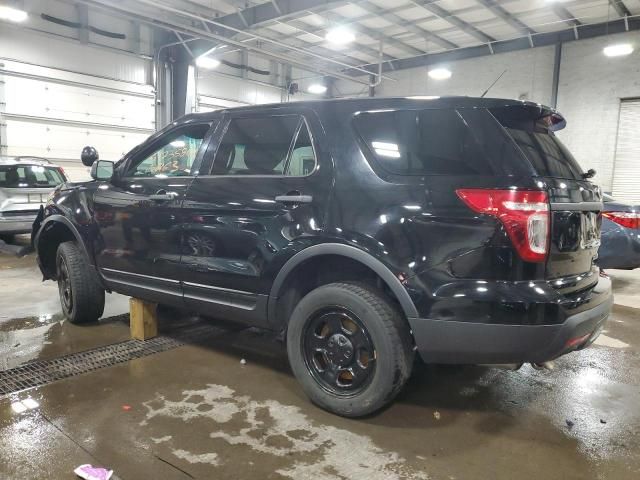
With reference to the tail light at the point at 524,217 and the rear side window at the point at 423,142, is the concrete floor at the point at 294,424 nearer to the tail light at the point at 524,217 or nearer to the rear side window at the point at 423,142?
the tail light at the point at 524,217

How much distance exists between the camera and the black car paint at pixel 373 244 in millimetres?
2012

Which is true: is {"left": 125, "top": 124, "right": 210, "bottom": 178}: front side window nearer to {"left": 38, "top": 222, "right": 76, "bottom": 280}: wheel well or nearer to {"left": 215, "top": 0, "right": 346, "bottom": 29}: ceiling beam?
{"left": 38, "top": 222, "right": 76, "bottom": 280}: wheel well

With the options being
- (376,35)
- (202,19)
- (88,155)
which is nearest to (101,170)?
(88,155)

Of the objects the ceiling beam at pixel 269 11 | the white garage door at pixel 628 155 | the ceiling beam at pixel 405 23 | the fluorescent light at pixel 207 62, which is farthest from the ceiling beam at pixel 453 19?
the fluorescent light at pixel 207 62

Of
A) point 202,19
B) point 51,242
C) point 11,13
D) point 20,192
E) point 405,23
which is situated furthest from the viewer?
point 405,23

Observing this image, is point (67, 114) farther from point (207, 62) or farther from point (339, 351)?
point (339, 351)

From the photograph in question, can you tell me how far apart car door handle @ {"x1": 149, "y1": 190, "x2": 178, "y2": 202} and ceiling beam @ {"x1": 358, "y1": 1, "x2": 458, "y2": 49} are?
8663 mm

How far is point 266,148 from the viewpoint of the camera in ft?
9.21

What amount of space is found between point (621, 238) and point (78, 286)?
18.2 feet

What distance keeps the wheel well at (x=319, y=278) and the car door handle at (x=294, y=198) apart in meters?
0.30

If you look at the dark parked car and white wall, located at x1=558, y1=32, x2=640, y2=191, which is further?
white wall, located at x1=558, y1=32, x2=640, y2=191

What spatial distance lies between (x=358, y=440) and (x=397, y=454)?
0.67ft

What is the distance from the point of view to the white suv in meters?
7.44

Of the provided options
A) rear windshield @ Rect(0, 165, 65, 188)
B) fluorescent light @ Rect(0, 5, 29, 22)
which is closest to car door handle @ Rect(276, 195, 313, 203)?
rear windshield @ Rect(0, 165, 65, 188)
